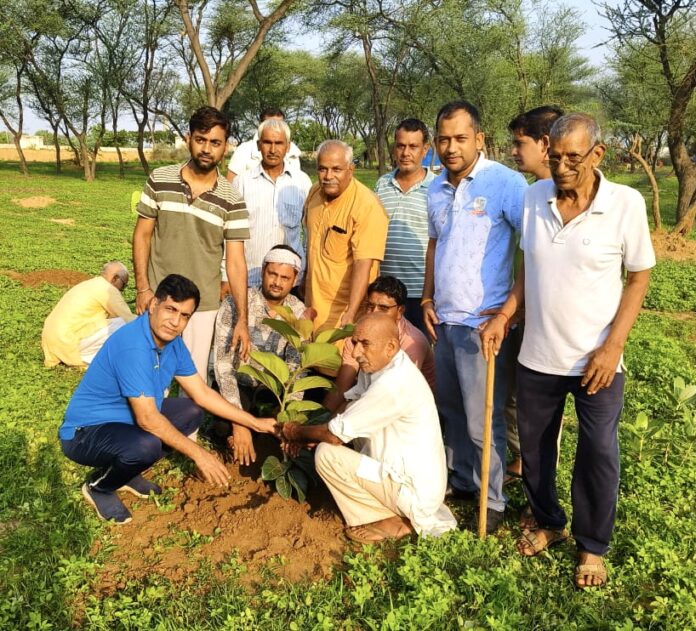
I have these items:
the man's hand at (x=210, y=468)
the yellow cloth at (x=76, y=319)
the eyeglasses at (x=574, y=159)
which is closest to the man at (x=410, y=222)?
the man's hand at (x=210, y=468)

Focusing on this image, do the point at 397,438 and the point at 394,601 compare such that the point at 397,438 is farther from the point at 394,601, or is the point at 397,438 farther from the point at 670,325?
the point at 670,325

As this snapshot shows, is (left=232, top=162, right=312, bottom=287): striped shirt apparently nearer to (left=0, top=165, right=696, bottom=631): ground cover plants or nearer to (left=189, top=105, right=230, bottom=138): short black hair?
(left=189, top=105, right=230, bottom=138): short black hair

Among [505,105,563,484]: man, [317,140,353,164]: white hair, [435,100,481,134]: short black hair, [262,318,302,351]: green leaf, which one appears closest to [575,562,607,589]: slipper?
[505,105,563,484]: man

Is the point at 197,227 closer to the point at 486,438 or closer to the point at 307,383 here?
the point at 307,383

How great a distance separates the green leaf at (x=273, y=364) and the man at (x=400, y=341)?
1.52ft

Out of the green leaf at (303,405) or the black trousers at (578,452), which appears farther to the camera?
the green leaf at (303,405)

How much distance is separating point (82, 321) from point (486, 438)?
4177 mm

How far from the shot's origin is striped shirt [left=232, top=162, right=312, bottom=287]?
455 cm

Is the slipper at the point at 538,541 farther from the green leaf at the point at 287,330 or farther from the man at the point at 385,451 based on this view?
the green leaf at the point at 287,330

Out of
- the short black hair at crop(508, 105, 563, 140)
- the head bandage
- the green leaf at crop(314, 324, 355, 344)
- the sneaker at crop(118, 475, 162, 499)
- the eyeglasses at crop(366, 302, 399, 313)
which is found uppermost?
the short black hair at crop(508, 105, 563, 140)

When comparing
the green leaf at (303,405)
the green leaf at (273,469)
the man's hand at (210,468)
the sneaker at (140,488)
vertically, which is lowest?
the sneaker at (140,488)

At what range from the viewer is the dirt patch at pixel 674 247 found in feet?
35.4

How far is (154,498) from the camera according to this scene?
3.66 m

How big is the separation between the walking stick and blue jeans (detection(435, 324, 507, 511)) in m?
0.12
